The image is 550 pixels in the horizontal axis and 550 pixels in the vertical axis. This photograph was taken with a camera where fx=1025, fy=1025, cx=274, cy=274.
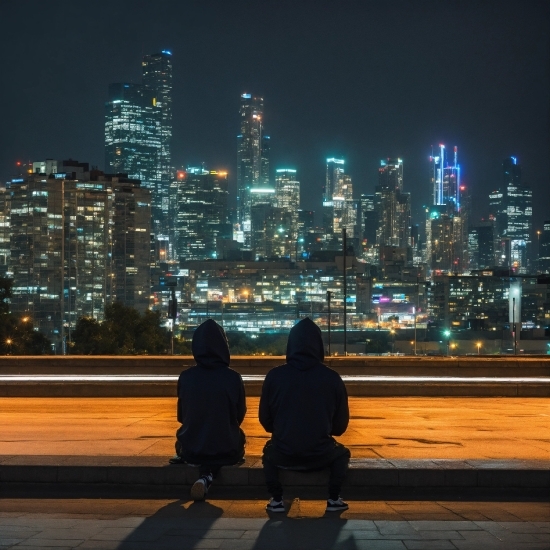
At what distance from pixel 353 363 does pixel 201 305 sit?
101881mm

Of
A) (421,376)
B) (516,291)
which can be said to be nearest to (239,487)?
(421,376)

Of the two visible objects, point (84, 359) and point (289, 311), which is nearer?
point (84, 359)

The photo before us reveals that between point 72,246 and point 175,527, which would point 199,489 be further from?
point 72,246

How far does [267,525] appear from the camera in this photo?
7406 millimetres

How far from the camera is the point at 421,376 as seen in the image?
78.4 ft

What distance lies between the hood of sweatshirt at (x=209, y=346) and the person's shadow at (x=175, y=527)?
1227mm

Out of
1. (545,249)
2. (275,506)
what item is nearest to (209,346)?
(275,506)

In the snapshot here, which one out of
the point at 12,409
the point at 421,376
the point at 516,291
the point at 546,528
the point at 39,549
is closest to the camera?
the point at 39,549

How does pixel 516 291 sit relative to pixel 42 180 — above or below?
below

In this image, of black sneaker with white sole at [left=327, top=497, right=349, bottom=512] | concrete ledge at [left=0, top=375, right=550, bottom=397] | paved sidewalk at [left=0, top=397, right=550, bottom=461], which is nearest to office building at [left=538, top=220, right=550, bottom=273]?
concrete ledge at [left=0, top=375, right=550, bottom=397]

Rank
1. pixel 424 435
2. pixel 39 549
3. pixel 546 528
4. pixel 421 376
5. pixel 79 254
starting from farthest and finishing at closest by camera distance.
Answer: pixel 79 254
pixel 421 376
pixel 424 435
pixel 546 528
pixel 39 549

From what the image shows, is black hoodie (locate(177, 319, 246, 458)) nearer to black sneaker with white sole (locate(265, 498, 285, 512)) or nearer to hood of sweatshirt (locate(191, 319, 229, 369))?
hood of sweatshirt (locate(191, 319, 229, 369))

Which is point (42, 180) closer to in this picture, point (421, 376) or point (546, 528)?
point (421, 376)

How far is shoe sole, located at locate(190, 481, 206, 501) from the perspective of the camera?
27.5 ft
